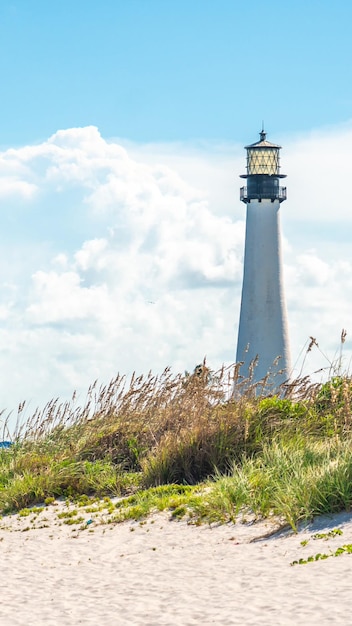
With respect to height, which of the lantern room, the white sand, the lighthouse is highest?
the lantern room

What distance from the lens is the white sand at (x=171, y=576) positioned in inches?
287

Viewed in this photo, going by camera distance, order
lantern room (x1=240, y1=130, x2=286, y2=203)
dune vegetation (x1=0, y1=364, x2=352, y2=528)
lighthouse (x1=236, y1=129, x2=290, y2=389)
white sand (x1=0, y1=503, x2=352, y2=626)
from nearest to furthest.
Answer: white sand (x1=0, y1=503, x2=352, y2=626), dune vegetation (x1=0, y1=364, x2=352, y2=528), lighthouse (x1=236, y1=129, x2=290, y2=389), lantern room (x1=240, y1=130, x2=286, y2=203)

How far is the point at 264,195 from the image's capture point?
40.0 metres

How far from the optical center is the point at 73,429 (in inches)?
611

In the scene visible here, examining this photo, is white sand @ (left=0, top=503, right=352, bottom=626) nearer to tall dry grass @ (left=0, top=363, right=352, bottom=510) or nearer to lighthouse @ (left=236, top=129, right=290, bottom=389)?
tall dry grass @ (left=0, top=363, right=352, bottom=510)

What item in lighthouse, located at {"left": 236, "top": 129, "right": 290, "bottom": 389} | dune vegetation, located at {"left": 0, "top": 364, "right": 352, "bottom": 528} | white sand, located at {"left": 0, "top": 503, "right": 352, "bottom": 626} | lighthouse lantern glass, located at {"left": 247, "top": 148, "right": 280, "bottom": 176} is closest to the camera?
white sand, located at {"left": 0, "top": 503, "right": 352, "bottom": 626}

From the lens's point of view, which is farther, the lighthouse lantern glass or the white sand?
the lighthouse lantern glass

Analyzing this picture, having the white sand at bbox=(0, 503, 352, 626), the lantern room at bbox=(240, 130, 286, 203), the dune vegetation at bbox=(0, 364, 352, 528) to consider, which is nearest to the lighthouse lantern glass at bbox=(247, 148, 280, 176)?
the lantern room at bbox=(240, 130, 286, 203)

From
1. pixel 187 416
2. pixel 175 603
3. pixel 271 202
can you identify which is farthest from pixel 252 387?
pixel 271 202

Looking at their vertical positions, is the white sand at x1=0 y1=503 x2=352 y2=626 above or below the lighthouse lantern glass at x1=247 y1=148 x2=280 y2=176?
below

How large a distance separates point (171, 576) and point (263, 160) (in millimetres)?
34198

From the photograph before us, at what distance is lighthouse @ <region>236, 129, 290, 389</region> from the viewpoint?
38.5 meters

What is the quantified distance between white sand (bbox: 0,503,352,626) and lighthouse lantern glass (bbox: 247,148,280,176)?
31347 mm

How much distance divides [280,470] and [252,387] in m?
2.86
